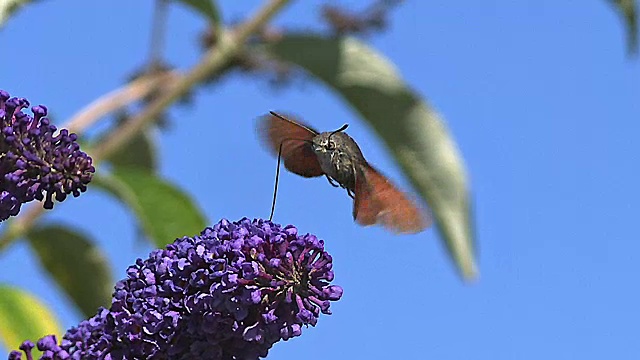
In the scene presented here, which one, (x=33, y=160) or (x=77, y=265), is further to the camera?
(x=77, y=265)

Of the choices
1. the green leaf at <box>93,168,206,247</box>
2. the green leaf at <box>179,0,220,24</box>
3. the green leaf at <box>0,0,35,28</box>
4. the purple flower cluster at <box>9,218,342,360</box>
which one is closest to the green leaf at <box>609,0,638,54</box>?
the green leaf at <box>179,0,220,24</box>

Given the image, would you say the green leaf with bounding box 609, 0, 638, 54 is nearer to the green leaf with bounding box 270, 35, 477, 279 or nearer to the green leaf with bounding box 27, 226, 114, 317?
the green leaf with bounding box 270, 35, 477, 279

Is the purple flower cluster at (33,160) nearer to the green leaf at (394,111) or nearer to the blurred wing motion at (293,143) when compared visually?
the blurred wing motion at (293,143)

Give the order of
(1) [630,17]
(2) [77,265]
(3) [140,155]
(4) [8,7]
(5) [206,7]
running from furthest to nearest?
(3) [140,155], (2) [77,265], (1) [630,17], (5) [206,7], (4) [8,7]

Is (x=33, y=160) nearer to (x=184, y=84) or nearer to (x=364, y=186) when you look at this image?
(x=364, y=186)

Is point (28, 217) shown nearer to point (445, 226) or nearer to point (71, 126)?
point (71, 126)

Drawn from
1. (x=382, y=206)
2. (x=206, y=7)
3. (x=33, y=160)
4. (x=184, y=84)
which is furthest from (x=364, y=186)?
(x=184, y=84)

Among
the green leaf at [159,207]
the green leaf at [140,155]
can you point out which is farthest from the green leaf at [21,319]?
the green leaf at [140,155]

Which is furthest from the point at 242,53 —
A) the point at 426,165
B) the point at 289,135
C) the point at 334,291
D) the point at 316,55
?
the point at 334,291
